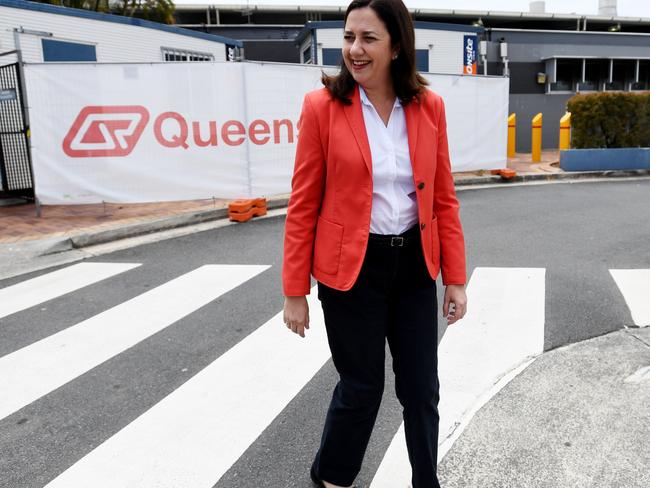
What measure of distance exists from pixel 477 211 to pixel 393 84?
7.59 m

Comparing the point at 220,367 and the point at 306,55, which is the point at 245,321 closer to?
the point at 220,367

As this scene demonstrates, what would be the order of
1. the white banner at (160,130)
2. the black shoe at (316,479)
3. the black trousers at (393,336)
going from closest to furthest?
the black trousers at (393,336)
the black shoe at (316,479)
the white banner at (160,130)

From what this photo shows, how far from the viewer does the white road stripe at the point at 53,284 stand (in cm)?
561

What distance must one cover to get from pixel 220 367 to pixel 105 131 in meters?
6.44

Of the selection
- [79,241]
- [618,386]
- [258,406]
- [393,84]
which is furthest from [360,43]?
[79,241]

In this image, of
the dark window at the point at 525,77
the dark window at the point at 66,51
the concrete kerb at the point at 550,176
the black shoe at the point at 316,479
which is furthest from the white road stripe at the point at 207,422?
the dark window at the point at 525,77

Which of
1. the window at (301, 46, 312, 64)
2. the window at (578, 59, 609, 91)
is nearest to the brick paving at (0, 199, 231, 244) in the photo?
the window at (301, 46, 312, 64)

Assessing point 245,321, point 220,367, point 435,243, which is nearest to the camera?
point 435,243

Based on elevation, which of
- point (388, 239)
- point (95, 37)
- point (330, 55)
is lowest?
point (388, 239)

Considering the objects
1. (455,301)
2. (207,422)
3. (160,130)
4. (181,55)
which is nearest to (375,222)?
(455,301)

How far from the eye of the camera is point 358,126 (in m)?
2.27

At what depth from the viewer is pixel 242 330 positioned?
15.6 feet

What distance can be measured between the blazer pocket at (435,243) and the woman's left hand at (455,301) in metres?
0.16

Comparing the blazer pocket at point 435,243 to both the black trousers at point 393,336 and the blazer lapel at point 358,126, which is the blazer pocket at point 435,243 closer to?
the black trousers at point 393,336
